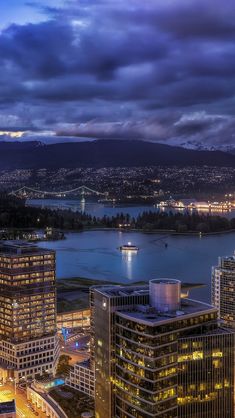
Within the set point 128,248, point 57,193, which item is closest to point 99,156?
point 57,193

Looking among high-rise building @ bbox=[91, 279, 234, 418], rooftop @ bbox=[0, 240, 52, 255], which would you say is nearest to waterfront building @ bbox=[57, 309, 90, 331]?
rooftop @ bbox=[0, 240, 52, 255]

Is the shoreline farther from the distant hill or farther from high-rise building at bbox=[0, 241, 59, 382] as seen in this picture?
the distant hill

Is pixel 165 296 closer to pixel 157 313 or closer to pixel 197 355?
pixel 157 313

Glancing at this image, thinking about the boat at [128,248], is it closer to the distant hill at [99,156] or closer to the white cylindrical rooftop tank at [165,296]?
the white cylindrical rooftop tank at [165,296]

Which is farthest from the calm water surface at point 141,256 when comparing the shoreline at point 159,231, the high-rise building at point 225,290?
the high-rise building at point 225,290

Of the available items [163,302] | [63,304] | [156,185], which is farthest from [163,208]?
[163,302]

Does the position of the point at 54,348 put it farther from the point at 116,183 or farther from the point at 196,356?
the point at 116,183
